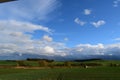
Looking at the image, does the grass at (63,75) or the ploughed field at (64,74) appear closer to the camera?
the grass at (63,75)

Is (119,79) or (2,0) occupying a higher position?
(2,0)

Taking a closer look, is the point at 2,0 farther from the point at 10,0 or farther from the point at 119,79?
the point at 119,79

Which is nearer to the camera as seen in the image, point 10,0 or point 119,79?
point 10,0

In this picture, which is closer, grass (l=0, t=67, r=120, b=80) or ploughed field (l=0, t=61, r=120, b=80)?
grass (l=0, t=67, r=120, b=80)

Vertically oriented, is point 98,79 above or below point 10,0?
below

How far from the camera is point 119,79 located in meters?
22.1

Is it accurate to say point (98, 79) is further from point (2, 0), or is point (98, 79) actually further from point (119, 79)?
point (2, 0)

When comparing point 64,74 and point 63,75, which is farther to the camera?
point 64,74

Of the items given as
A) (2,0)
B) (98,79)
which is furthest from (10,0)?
(98,79)

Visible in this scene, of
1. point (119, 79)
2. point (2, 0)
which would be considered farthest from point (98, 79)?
point (2, 0)

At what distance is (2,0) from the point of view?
435 centimetres

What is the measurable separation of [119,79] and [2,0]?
18991 millimetres

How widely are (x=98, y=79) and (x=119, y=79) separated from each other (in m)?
1.78

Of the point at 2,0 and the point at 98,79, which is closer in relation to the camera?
the point at 2,0
